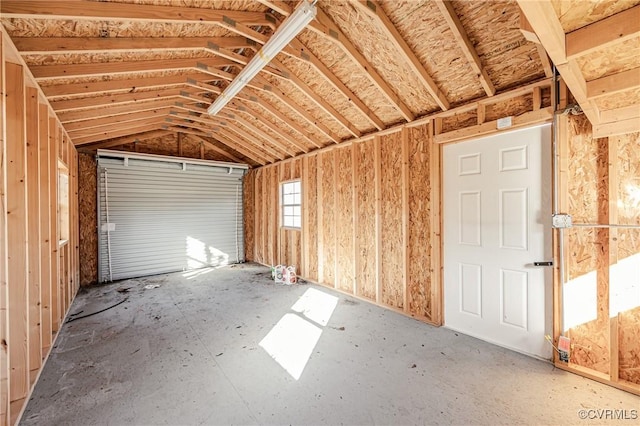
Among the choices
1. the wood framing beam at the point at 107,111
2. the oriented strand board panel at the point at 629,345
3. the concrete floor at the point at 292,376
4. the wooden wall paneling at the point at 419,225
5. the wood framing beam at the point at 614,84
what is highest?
the wood framing beam at the point at 107,111

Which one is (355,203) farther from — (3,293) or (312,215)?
(3,293)

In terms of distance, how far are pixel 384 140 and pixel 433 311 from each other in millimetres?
2648

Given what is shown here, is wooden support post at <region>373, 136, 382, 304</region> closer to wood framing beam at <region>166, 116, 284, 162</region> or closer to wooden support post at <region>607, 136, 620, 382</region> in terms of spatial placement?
wooden support post at <region>607, 136, 620, 382</region>

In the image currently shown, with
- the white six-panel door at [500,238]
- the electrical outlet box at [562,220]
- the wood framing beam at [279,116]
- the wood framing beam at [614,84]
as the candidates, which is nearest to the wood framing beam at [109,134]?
the wood framing beam at [279,116]

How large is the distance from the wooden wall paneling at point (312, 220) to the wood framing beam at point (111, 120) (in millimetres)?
2874

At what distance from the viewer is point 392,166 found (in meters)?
4.03

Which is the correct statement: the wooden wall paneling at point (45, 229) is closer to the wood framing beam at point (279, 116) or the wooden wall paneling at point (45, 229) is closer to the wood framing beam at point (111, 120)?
the wood framing beam at point (111, 120)

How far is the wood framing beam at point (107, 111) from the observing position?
3766 mm

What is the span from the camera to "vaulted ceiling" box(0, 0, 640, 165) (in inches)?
61.7

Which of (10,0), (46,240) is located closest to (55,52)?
(10,0)

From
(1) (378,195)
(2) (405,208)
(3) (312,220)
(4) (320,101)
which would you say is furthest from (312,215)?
(4) (320,101)

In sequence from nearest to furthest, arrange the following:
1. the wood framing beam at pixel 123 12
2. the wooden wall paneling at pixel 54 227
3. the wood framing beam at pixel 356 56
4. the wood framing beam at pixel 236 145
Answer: the wood framing beam at pixel 123 12, the wood framing beam at pixel 356 56, the wooden wall paneling at pixel 54 227, the wood framing beam at pixel 236 145

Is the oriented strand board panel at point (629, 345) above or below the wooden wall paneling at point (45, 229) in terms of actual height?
below

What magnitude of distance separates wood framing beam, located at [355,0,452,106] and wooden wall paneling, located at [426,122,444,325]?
16.7 inches
